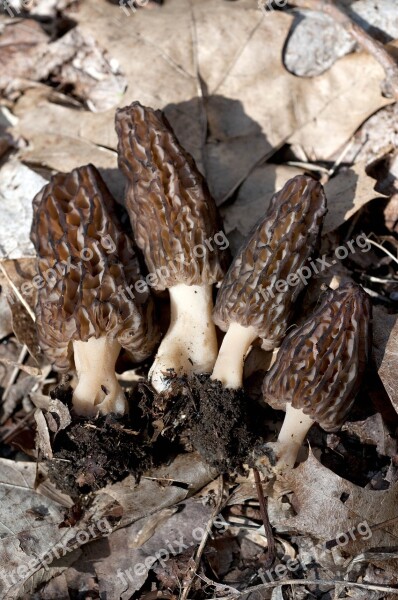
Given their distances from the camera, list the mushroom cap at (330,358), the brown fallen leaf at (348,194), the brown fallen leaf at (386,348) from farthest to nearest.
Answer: the brown fallen leaf at (348,194)
the brown fallen leaf at (386,348)
the mushroom cap at (330,358)

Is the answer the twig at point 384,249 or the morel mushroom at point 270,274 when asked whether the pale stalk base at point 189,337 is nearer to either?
the morel mushroom at point 270,274

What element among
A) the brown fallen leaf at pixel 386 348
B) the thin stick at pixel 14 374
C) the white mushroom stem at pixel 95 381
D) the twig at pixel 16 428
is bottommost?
the twig at pixel 16 428

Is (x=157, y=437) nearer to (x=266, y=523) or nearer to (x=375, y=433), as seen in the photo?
(x=266, y=523)

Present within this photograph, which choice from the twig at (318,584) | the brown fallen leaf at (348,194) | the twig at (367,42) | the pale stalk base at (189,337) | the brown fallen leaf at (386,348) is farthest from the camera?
the twig at (367,42)

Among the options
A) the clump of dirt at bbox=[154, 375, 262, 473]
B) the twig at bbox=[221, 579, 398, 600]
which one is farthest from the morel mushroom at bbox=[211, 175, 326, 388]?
the twig at bbox=[221, 579, 398, 600]

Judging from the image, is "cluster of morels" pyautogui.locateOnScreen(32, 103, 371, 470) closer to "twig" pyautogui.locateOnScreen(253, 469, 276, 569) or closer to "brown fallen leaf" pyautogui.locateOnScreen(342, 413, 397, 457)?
"twig" pyautogui.locateOnScreen(253, 469, 276, 569)

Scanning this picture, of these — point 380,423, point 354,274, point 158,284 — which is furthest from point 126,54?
point 380,423

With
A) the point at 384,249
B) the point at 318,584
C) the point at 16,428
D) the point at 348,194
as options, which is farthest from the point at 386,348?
the point at 16,428

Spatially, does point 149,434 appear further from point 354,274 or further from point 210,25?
point 210,25

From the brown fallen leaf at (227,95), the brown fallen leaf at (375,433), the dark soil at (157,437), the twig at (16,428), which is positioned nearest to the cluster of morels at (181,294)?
the dark soil at (157,437)

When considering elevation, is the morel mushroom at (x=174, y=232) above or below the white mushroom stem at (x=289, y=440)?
above
